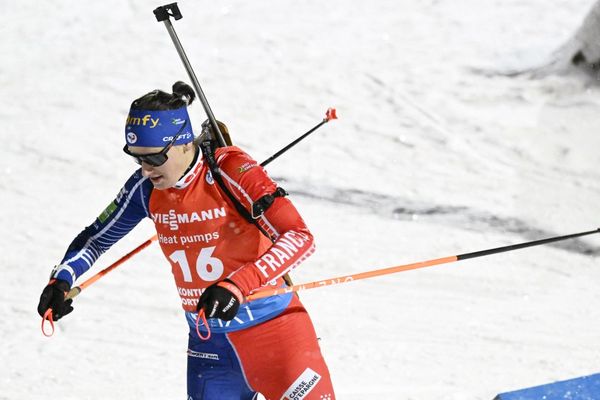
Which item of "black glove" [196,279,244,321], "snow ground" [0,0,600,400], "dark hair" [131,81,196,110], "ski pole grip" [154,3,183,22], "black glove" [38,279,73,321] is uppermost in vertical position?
"ski pole grip" [154,3,183,22]

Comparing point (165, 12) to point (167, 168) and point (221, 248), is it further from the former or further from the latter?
point (221, 248)

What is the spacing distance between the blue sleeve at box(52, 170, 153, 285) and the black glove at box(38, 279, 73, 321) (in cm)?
4

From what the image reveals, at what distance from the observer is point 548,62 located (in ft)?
31.9

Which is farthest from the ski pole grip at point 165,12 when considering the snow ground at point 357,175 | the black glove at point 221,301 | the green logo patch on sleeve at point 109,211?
the snow ground at point 357,175

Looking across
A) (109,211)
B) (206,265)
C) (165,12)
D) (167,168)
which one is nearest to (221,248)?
(206,265)

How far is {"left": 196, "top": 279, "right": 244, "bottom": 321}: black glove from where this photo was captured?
10.1ft

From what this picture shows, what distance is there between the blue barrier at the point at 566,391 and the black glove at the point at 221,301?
1966 millimetres

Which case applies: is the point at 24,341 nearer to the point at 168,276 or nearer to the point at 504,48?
the point at 168,276

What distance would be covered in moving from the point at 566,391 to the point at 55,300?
254 centimetres

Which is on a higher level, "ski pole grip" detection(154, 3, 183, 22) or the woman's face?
"ski pole grip" detection(154, 3, 183, 22)

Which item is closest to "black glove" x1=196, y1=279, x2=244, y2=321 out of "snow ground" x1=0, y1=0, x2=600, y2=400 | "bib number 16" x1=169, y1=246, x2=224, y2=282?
"bib number 16" x1=169, y1=246, x2=224, y2=282

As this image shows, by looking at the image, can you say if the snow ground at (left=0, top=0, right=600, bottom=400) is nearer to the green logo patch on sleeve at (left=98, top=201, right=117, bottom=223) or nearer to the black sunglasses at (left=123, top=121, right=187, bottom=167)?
the green logo patch on sleeve at (left=98, top=201, right=117, bottom=223)

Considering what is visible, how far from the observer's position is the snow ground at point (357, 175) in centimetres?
577

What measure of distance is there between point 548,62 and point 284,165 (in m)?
3.47
